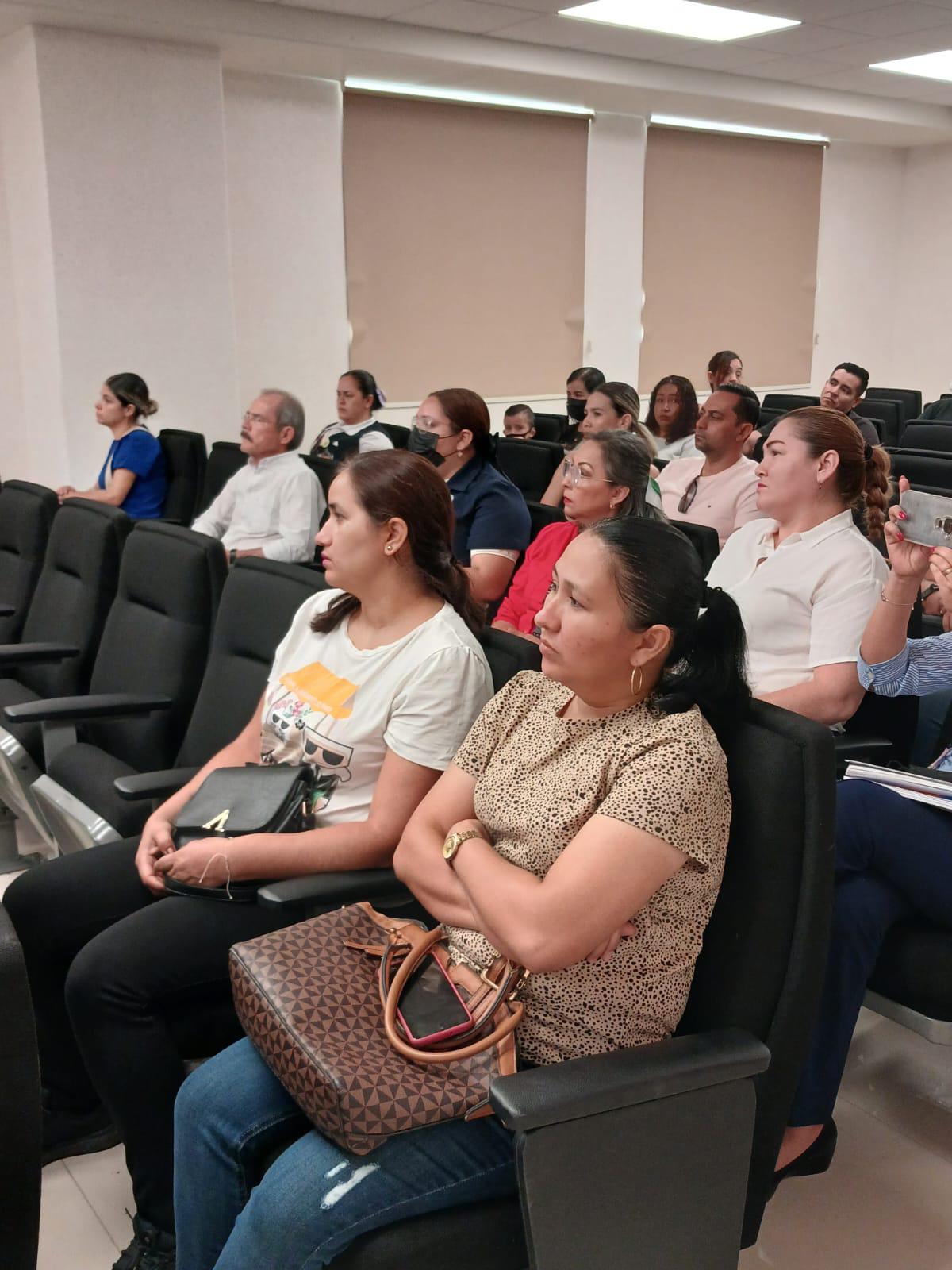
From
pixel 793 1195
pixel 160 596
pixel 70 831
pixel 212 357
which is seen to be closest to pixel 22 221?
pixel 212 357

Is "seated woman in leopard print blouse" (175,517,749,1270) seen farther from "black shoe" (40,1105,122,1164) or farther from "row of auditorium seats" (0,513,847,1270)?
"black shoe" (40,1105,122,1164)

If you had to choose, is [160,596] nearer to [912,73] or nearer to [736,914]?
[736,914]

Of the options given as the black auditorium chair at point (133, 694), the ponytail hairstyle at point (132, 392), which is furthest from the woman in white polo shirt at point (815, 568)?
the ponytail hairstyle at point (132, 392)

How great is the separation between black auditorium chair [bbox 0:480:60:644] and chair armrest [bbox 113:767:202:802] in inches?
54.5

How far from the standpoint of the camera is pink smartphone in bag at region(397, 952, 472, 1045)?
125 centimetres

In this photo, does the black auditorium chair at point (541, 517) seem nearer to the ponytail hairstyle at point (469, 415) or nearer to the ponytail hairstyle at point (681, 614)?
the ponytail hairstyle at point (469, 415)

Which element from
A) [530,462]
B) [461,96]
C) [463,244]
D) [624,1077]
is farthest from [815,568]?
[461,96]

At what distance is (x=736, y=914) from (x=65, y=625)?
213cm

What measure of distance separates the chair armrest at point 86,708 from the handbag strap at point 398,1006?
1177 millimetres

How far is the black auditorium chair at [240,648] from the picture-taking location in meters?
2.13

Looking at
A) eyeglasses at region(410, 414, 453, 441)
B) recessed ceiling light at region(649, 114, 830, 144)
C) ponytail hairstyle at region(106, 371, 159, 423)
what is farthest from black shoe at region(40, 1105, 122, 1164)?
recessed ceiling light at region(649, 114, 830, 144)

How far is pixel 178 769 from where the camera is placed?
6.70 ft

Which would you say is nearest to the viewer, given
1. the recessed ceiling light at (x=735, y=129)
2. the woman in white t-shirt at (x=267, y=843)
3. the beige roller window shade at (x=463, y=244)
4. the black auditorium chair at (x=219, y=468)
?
the woman in white t-shirt at (x=267, y=843)

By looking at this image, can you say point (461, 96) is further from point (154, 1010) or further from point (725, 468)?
point (154, 1010)
